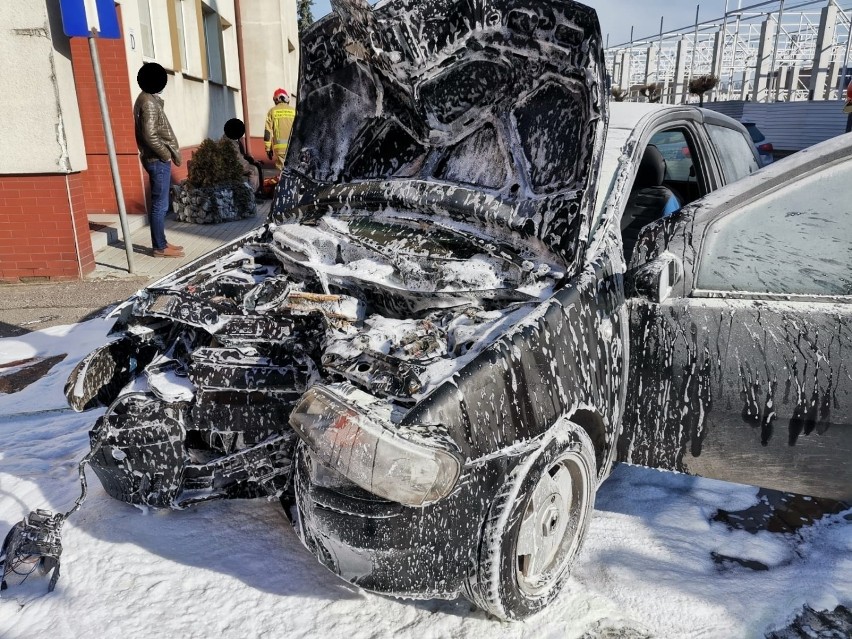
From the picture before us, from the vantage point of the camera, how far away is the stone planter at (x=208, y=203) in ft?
29.8

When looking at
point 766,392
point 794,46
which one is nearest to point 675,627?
point 766,392

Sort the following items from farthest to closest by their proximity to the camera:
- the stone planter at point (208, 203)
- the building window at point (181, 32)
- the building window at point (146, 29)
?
1. the building window at point (181, 32)
2. the building window at point (146, 29)
3. the stone planter at point (208, 203)

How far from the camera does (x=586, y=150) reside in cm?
242

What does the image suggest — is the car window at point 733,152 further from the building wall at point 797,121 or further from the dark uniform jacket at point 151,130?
the building wall at point 797,121

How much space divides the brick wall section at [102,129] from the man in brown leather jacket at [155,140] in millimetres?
1402

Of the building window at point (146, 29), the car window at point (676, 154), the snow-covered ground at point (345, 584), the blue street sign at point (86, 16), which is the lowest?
the snow-covered ground at point (345, 584)

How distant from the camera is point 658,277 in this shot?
2094mm

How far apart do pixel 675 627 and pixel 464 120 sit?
2.16 metres

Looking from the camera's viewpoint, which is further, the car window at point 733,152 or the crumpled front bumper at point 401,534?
the car window at point 733,152

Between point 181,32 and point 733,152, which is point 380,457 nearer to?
point 733,152

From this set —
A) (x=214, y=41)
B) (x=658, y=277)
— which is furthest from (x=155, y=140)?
(x=214, y=41)

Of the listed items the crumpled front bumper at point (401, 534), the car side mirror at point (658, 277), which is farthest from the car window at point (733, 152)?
the crumpled front bumper at point (401, 534)

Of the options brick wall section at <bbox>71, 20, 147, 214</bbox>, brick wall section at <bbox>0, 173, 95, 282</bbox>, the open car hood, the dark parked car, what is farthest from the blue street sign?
the dark parked car

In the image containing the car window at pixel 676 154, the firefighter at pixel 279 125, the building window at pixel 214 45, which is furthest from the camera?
the building window at pixel 214 45
